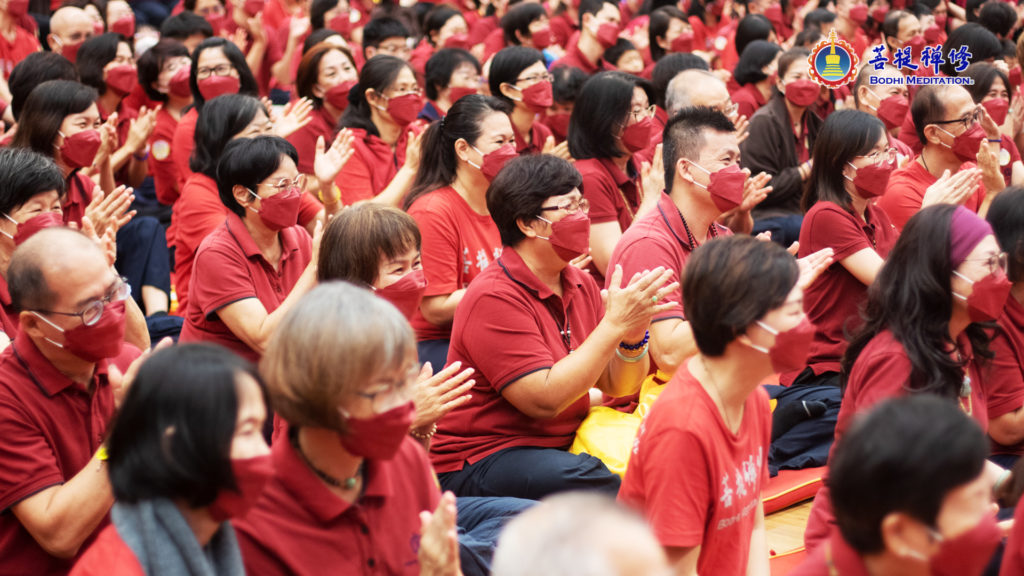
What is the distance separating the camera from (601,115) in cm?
459

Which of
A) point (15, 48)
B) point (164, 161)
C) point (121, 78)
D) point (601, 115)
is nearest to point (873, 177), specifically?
point (601, 115)

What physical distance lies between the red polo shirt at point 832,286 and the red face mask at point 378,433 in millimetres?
2156

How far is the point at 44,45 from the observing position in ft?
27.5

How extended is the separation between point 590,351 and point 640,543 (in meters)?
1.48

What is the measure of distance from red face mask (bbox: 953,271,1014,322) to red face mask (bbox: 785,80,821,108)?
3.42 metres

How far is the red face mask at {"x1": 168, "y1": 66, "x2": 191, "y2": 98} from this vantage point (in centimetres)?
573

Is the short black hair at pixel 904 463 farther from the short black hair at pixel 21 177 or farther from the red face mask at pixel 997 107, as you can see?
the red face mask at pixel 997 107

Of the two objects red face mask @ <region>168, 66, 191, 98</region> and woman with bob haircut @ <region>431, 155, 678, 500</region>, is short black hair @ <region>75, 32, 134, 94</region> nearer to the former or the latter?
red face mask @ <region>168, 66, 191, 98</region>

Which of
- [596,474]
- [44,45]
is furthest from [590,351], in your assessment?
[44,45]

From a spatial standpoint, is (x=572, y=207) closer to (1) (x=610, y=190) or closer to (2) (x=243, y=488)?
(1) (x=610, y=190)

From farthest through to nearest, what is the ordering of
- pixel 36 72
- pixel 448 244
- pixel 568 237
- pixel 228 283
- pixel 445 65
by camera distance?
pixel 445 65
pixel 36 72
pixel 448 244
pixel 228 283
pixel 568 237

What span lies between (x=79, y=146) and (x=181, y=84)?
5.28 feet

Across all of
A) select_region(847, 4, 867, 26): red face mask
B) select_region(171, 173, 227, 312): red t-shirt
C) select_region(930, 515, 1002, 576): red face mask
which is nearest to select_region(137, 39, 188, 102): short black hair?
select_region(171, 173, 227, 312): red t-shirt

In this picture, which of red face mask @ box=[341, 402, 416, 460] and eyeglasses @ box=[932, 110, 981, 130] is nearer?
red face mask @ box=[341, 402, 416, 460]
